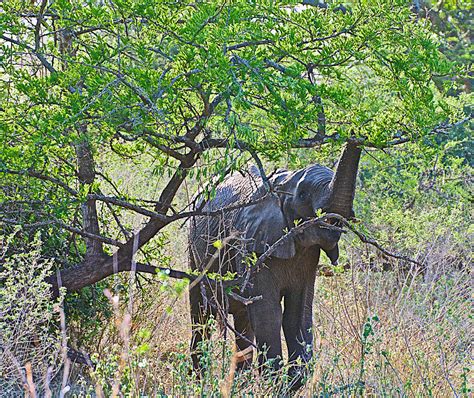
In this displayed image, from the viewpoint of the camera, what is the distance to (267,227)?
24.6 ft

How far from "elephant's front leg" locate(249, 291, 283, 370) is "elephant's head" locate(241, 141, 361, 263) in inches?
17.8

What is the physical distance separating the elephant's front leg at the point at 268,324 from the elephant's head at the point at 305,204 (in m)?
0.45

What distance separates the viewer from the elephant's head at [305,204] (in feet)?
21.8

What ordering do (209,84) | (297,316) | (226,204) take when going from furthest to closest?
(226,204) < (297,316) < (209,84)

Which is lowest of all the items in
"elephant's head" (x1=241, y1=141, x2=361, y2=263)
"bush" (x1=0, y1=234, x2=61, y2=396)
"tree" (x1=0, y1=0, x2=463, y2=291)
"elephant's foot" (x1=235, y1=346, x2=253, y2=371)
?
"elephant's foot" (x1=235, y1=346, x2=253, y2=371)

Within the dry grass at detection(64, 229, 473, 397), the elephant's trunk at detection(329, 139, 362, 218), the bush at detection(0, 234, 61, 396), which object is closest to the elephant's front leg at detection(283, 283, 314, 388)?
the dry grass at detection(64, 229, 473, 397)

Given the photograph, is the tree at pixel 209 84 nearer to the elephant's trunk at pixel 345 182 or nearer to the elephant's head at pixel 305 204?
the elephant's trunk at pixel 345 182

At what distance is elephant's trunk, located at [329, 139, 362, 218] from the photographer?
257 inches

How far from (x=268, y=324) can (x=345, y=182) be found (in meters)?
1.50

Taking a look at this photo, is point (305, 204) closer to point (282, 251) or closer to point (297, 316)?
point (282, 251)

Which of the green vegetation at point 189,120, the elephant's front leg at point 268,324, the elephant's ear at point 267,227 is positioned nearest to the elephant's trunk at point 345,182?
the green vegetation at point 189,120

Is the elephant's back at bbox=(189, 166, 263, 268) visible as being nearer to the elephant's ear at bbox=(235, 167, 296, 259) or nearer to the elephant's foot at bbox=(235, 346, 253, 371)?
the elephant's ear at bbox=(235, 167, 296, 259)

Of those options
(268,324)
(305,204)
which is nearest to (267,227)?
(305,204)

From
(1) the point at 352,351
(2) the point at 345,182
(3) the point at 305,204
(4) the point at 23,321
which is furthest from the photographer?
(3) the point at 305,204
